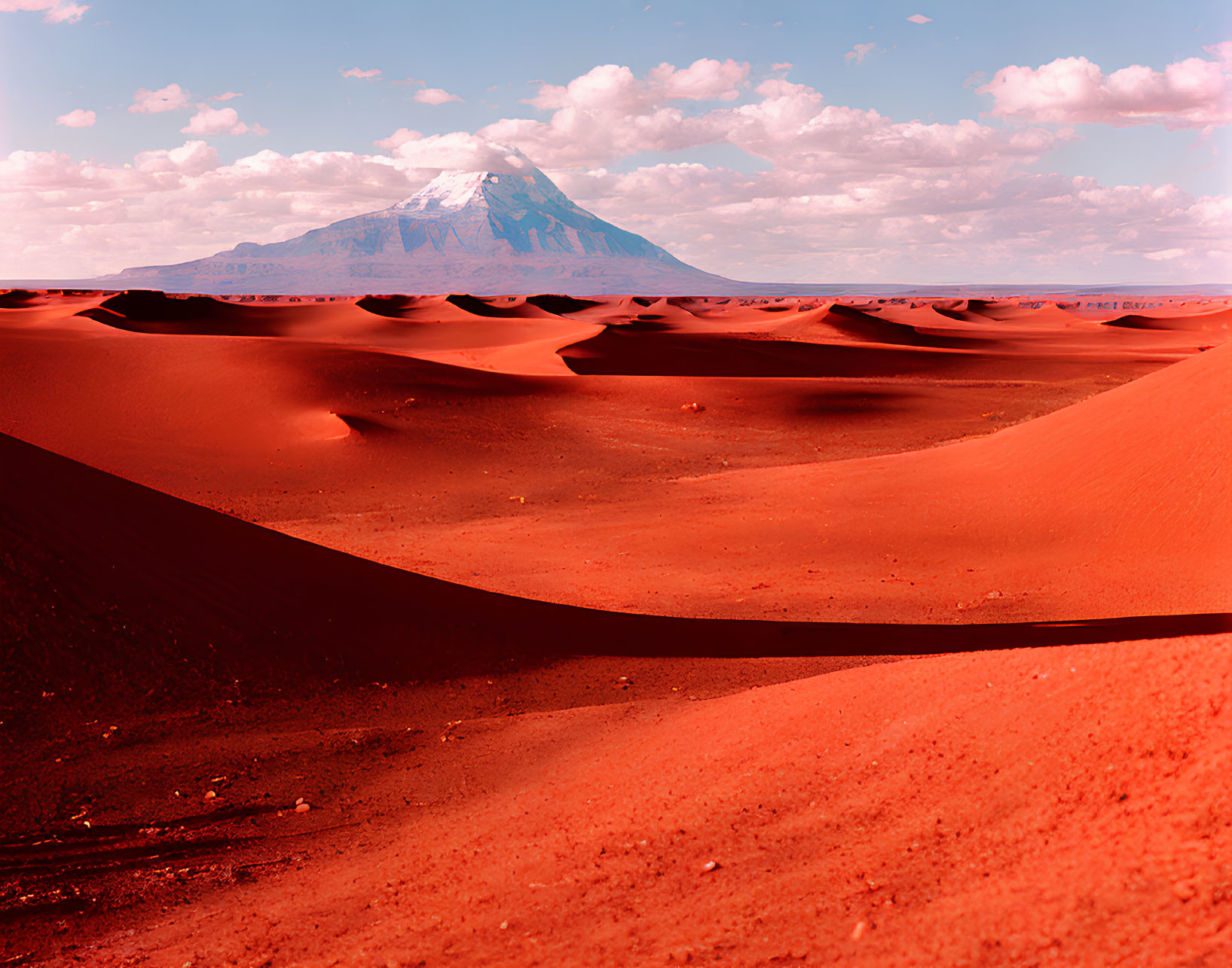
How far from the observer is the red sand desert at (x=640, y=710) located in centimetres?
329

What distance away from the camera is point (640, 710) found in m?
6.65

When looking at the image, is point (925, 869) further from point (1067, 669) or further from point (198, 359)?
point (198, 359)

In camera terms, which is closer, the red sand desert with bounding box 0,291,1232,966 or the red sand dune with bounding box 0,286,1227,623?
the red sand desert with bounding box 0,291,1232,966

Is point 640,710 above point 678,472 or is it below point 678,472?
below

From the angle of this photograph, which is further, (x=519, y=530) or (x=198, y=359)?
(x=198, y=359)

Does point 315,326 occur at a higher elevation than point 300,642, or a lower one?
higher

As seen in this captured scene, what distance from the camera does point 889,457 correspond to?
52.7 ft

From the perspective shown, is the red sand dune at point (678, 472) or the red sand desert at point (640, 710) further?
the red sand dune at point (678, 472)

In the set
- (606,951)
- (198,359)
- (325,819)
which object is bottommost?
(325,819)

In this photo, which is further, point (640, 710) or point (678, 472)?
point (678, 472)

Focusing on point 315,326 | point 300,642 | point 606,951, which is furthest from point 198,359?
point 315,326

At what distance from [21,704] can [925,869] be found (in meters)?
5.25

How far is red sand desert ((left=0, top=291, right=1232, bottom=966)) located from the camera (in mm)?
3285

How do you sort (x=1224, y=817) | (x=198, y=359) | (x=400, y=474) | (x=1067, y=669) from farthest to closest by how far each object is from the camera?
1. (x=198, y=359)
2. (x=400, y=474)
3. (x=1067, y=669)
4. (x=1224, y=817)
